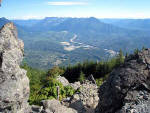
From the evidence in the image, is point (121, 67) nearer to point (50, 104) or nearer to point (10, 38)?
point (50, 104)

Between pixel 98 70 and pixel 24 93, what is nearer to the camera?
pixel 24 93

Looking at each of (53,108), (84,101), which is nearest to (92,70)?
(84,101)

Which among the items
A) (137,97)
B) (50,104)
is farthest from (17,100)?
(137,97)

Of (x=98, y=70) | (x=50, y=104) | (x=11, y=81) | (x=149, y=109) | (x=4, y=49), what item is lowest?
(x=98, y=70)

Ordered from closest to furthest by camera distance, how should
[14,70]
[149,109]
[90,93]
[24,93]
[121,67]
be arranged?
1. [149,109]
2. [14,70]
3. [24,93]
4. [121,67]
5. [90,93]

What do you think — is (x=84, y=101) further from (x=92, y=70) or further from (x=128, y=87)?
(x=92, y=70)

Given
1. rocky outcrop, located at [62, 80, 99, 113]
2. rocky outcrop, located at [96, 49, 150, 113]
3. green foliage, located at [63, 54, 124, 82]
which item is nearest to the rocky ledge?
rocky outcrop, located at [96, 49, 150, 113]
